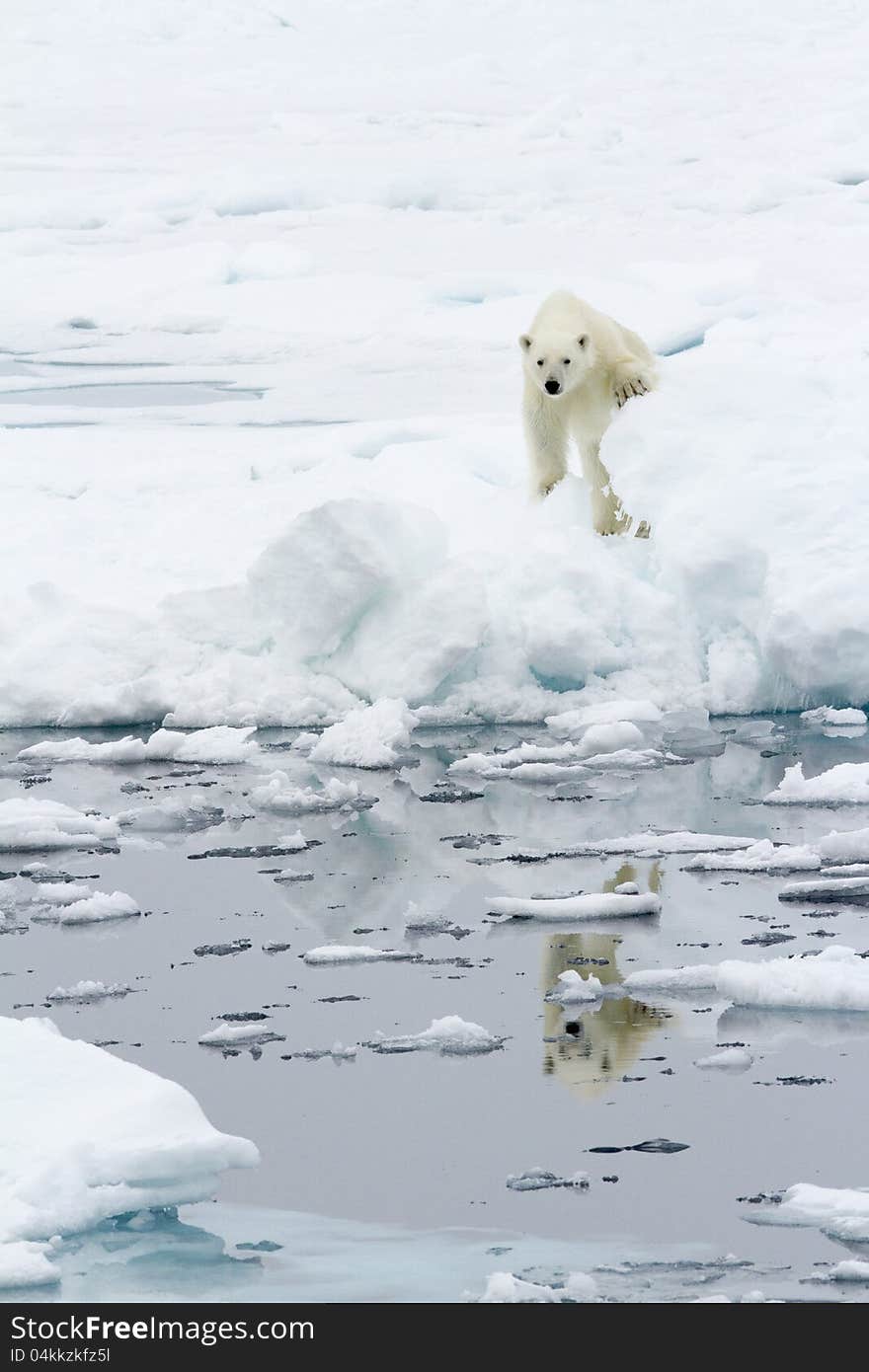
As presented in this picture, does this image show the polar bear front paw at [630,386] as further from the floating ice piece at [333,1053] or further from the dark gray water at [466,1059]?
the floating ice piece at [333,1053]

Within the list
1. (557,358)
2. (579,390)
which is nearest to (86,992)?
(557,358)

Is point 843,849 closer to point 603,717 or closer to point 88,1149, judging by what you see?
point 603,717

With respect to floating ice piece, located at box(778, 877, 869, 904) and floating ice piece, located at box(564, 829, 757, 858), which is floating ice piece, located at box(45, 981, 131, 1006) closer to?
floating ice piece, located at box(564, 829, 757, 858)

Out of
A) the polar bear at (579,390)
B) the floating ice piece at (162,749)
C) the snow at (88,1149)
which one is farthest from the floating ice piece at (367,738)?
the snow at (88,1149)

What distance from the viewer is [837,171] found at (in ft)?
67.5

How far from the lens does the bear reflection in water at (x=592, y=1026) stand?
406 centimetres

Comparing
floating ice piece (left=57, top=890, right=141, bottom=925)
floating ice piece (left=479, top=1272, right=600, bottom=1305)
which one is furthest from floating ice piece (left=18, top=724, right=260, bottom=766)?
floating ice piece (left=479, top=1272, right=600, bottom=1305)

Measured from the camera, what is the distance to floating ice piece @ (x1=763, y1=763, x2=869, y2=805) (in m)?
6.41

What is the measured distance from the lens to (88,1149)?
3314mm

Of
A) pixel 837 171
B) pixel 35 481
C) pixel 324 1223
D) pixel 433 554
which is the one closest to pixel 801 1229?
pixel 324 1223

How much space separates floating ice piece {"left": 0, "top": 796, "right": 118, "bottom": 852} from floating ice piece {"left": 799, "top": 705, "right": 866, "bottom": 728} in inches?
116

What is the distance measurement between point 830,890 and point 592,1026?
1303 mm

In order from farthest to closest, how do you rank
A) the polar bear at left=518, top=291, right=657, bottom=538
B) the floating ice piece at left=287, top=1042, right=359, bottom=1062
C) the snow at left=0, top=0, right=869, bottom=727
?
the polar bear at left=518, top=291, right=657, bottom=538
the snow at left=0, top=0, right=869, bottom=727
the floating ice piece at left=287, top=1042, right=359, bottom=1062
